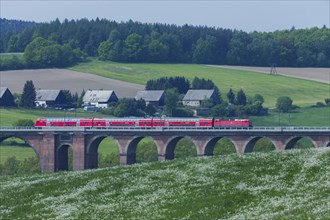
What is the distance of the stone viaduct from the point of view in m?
121

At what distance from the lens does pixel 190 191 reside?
55562mm

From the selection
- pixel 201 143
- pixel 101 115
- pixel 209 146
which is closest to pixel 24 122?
pixel 101 115

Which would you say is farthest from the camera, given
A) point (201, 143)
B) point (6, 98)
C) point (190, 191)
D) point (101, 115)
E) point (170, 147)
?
point (6, 98)

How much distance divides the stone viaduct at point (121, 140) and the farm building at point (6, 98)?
6682 centimetres

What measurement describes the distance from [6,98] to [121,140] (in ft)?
246

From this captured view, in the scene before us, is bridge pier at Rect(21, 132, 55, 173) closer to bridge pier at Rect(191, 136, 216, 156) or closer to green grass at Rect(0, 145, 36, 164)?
green grass at Rect(0, 145, 36, 164)

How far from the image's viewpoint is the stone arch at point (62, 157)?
125938 mm

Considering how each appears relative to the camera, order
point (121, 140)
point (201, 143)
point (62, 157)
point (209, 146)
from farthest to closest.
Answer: point (62, 157), point (121, 140), point (209, 146), point (201, 143)

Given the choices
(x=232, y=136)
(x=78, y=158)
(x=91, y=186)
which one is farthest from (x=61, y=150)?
(x=91, y=186)

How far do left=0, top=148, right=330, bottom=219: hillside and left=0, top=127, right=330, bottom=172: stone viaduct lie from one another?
52.9 metres

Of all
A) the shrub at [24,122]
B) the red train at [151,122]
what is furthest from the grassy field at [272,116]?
the red train at [151,122]

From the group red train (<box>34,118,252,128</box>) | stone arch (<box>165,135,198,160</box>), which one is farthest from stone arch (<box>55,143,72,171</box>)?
stone arch (<box>165,135,198,160</box>)

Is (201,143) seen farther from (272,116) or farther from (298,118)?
(272,116)

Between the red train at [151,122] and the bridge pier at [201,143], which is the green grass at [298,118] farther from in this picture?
the bridge pier at [201,143]
